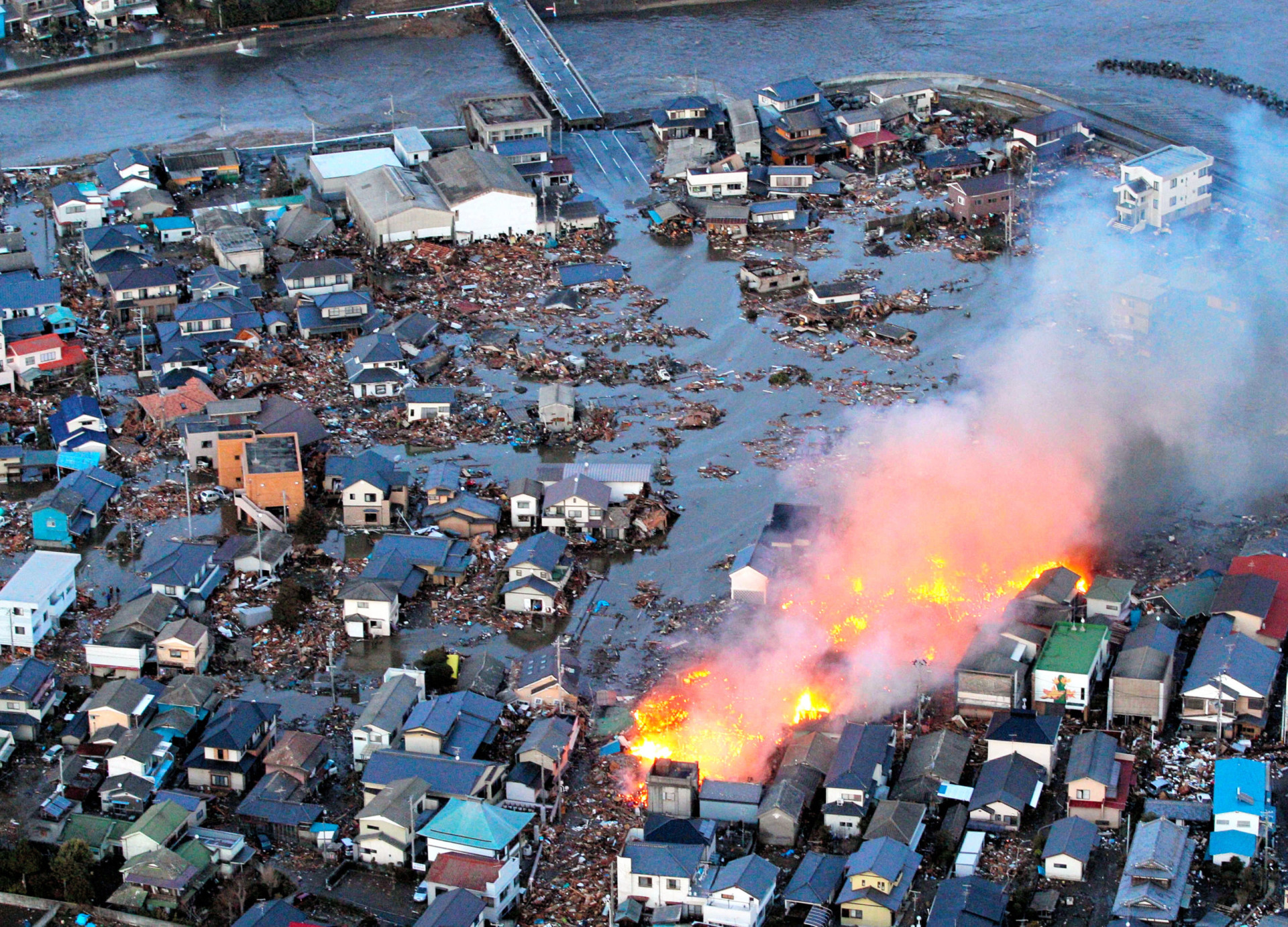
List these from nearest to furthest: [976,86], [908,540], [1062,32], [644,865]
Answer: [644,865]
[908,540]
[976,86]
[1062,32]

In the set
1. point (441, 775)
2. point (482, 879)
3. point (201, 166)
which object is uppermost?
point (482, 879)

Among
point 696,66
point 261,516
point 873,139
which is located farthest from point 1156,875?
point 696,66

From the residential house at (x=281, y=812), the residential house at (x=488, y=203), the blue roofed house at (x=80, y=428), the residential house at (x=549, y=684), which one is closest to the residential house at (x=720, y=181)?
the residential house at (x=488, y=203)

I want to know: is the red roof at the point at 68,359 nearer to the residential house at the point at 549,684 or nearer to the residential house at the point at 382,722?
the residential house at the point at 382,722

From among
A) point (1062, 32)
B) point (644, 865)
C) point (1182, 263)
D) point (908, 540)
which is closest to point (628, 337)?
point (908, 540)

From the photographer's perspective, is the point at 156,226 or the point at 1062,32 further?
the point at 1062,32

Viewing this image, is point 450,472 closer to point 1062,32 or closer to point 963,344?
point 963,344

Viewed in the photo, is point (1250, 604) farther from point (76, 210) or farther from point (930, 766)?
point (76, 210)

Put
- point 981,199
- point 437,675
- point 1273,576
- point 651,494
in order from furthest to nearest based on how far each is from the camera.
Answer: point 981,199 → point 651,494 → point 1273,576 → point 437,675
